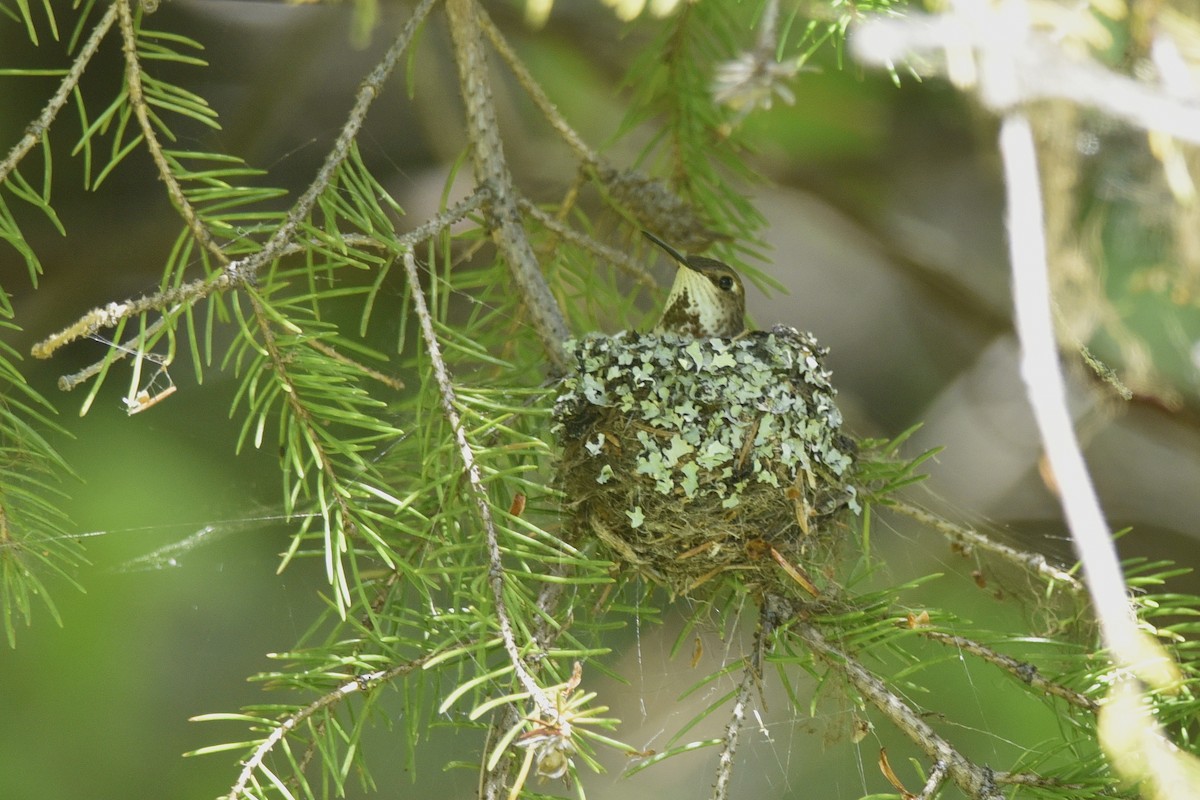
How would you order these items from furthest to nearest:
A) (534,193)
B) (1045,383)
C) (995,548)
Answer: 1. (534,193)
2. (995,548)
3. (1045,383)

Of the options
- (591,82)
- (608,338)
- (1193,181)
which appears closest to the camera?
(1193,181)

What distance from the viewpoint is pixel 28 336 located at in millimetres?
3385

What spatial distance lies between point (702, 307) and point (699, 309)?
0.01 metres

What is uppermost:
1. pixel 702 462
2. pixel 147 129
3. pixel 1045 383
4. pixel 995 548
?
pixel 147 129

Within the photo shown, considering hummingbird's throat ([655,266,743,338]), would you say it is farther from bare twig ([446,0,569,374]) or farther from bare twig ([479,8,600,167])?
bare twig ([446,0,569,374])

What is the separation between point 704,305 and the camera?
301 centimetres

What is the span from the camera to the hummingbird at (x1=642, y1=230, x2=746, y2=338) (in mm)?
2951

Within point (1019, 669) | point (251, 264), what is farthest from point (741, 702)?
point (251, 264)

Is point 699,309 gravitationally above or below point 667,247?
below

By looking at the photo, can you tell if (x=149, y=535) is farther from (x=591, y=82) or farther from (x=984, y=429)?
(x=984, y=429)

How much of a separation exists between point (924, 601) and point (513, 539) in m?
2.64

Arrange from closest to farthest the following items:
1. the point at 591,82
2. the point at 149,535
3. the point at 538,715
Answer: the point at 538,715
the point at 149,535
the point at 591,82

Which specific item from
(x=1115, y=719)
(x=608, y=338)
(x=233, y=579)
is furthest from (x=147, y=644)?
(x=1115, y=719)

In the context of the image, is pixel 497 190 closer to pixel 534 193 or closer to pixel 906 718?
pixel 906 718
